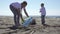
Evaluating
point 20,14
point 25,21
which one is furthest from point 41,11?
point 20,14

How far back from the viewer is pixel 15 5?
31.5 ft

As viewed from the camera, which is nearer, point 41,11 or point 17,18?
point 17,18

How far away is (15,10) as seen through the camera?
973 cm

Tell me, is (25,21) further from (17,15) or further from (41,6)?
(41,6)

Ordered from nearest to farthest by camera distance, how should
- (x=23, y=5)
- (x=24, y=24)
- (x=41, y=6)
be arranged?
(x=23, y=5), (x=24, y=24), (x=41, y=6)

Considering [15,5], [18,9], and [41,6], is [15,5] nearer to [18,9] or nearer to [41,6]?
[18,9]

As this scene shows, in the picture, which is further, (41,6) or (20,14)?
(41,6)

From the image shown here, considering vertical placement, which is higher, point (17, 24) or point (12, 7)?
point (12, 7)

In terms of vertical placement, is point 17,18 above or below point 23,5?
below

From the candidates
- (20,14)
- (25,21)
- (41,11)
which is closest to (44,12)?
(41,11)

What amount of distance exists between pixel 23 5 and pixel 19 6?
23cm

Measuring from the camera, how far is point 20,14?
980 cm

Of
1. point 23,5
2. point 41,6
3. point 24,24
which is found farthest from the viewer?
point 41,6

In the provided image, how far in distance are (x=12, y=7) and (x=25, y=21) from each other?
1.51 meters
